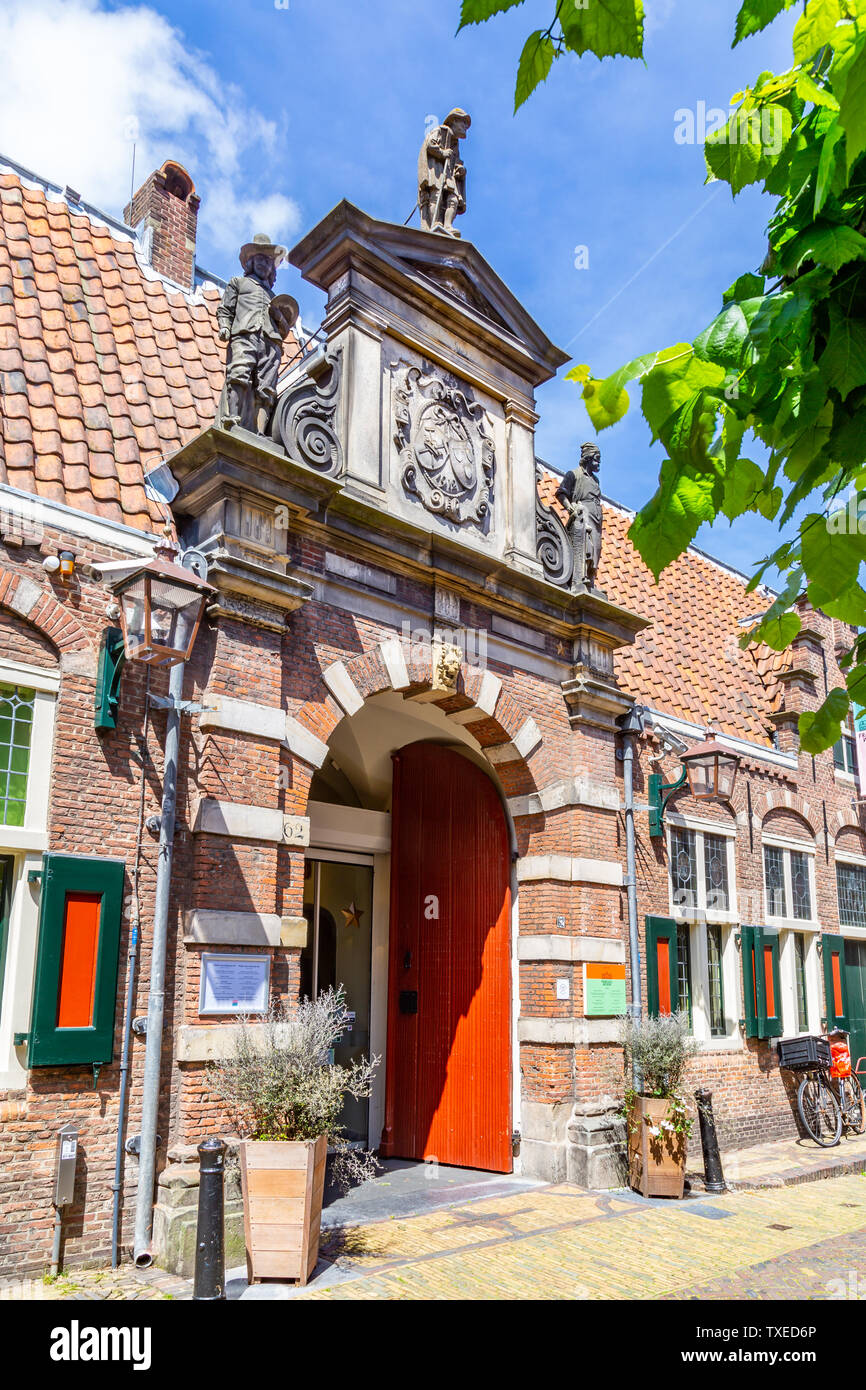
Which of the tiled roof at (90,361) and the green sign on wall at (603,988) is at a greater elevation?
the tiled roof at (90,361)

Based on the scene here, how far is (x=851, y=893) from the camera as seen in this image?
16.0 metres

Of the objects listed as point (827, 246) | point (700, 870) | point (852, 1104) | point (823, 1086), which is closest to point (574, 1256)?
point (700, 870)

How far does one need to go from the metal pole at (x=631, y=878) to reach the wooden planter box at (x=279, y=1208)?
504 centimetres

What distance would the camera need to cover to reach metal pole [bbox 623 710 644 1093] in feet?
36.1

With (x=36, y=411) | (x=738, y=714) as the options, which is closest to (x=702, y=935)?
(x=738, y=714)

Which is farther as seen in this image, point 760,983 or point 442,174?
point 760,983

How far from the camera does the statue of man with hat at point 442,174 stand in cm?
1085

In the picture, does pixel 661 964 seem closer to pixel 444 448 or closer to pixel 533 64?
pixel 444 448

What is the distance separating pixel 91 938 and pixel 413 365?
608cm

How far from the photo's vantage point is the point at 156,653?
22.3 feet

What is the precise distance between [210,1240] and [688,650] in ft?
37.0

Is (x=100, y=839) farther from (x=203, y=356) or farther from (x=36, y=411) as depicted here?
(x=203, y=356)

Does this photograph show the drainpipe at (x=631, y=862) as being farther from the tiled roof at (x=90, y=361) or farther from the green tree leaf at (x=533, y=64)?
the green tree leaf at (x=533, y=64)

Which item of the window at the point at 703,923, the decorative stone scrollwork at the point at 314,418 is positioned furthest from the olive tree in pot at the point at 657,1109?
the decorative stone scrollwork at the point at 314,418
